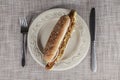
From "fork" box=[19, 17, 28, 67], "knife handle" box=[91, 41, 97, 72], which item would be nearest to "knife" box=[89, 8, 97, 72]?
"knife handle" box=[91, 41, 97, 72]

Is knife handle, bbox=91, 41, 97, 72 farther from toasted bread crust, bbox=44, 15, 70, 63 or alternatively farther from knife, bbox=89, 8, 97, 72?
toasted bread crust, bbox=44, 15, 70, 63

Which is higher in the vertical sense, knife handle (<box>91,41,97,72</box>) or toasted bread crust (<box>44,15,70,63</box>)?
toasted bread crust (<box>44,15,70,63</box>)

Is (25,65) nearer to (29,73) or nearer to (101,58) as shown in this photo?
(29,73)

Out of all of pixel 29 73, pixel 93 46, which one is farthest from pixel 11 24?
pixel 93 46

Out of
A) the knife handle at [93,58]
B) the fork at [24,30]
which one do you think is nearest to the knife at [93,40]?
the knife handle at [93,58]

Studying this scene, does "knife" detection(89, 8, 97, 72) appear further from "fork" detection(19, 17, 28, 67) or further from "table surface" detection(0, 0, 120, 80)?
"fork" detection(19, 17, 28, 67)

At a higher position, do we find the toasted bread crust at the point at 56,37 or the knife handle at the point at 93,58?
the toasted bread crust at the point at 56,37

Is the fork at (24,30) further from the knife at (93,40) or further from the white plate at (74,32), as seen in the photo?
the knife at (93,40)
